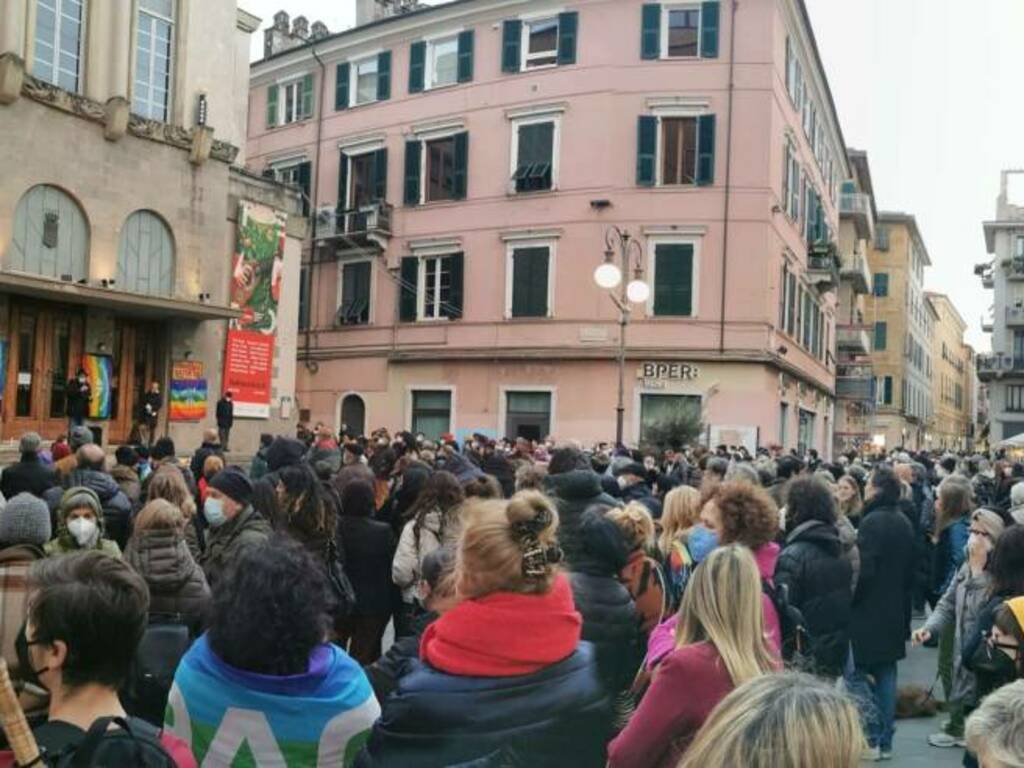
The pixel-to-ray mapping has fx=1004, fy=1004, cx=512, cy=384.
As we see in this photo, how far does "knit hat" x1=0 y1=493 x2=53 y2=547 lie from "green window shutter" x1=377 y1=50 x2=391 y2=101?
3070cm

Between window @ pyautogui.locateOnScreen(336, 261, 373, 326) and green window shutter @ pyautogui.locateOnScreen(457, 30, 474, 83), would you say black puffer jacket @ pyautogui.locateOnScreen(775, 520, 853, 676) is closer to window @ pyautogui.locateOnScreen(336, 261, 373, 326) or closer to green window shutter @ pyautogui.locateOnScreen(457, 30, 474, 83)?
green window shutter @ pyautogui.locateOnScreen(457, 30, 474, 83)

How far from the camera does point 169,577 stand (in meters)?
4.73

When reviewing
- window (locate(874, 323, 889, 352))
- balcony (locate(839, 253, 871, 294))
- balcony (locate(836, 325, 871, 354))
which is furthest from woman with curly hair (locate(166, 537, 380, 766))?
window (locate(874, 323, 889, 352))

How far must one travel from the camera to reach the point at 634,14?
29.3 metres

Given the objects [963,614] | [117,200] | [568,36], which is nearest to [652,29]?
[568,36]

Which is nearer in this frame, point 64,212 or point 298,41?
point 64,212

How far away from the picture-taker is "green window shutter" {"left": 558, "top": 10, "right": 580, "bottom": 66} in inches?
1177

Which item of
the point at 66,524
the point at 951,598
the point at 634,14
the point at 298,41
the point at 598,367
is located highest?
→ the point at 298,41

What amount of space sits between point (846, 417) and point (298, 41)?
31.1 meters

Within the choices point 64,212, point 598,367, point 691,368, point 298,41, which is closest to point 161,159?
point 64,212

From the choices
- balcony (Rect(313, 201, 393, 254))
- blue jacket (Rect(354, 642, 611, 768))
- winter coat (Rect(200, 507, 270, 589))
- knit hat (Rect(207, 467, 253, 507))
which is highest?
balcony (Rect(313, 201, 393, 254))

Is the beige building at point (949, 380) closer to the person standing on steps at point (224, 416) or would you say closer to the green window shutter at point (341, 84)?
the green window shutter at point (341, 84)

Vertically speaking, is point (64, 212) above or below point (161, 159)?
below

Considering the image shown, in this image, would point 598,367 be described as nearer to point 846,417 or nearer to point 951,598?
point 951,598
